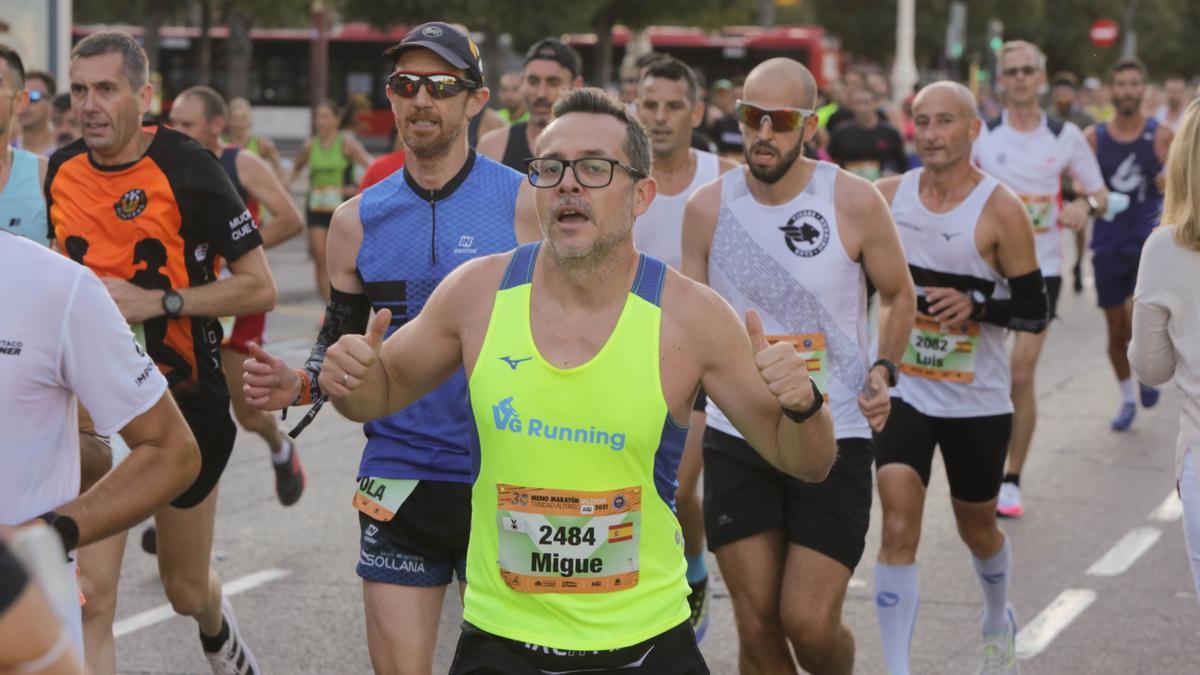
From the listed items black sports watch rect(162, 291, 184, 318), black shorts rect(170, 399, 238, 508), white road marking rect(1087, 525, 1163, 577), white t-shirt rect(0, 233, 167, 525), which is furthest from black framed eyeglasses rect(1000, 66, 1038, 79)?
white t-shirt rect(0, 233, 167, 525)

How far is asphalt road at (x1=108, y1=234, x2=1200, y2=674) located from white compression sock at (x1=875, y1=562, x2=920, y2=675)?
499 millimetres

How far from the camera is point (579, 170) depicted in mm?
3711

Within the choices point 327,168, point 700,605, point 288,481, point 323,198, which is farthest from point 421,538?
point 327,168

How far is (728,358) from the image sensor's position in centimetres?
378

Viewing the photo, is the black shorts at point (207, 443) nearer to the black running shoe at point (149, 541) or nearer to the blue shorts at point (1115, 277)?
the black running shoe at point (149, 541)

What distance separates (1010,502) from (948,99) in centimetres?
309

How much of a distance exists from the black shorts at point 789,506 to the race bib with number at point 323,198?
1296 cm

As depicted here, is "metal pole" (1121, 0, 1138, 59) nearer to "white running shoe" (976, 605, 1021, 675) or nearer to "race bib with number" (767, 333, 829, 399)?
"white running shoe" (976, 605, 1021, 675)

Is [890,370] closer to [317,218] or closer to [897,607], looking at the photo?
[897,607]

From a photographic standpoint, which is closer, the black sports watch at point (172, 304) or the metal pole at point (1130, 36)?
the black sports watch at point (172, 304)

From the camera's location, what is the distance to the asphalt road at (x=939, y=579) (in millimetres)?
6594

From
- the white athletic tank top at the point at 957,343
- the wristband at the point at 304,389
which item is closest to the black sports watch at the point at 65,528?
the wristband at the point at 304,389

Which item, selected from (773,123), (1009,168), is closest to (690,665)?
(773,123)

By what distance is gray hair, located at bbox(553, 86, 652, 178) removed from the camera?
3.81m
